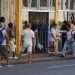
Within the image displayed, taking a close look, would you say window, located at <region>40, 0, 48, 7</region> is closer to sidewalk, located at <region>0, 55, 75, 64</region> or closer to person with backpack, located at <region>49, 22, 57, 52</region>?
person with backpack, located at <region>49, 22, 57, 52</region>

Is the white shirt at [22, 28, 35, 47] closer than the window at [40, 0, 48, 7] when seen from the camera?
Yes

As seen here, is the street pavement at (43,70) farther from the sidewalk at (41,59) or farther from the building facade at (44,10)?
the building facade at (44,10)

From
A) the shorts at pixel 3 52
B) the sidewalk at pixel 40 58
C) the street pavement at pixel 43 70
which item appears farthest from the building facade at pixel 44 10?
the street pavement at pixel 43 70

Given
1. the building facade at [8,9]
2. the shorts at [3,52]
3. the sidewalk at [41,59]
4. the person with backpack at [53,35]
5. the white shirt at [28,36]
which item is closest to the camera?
the shorts at [3,52]

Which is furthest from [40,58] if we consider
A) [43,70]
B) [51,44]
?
[43,70]

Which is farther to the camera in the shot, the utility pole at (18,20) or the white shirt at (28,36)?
the utility pole at (18,20)

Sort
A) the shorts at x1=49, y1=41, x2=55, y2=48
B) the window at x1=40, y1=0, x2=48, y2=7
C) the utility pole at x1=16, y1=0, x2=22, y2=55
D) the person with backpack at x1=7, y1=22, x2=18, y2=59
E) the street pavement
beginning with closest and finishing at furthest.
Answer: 1. the street pavement
2. the person with backpack at x1=7, y1=22, x2=18, y2=59
3. the utility pole at x1=16, y1=0, x2=22, y2=55
4. the shorts at x1=49, y1=41, x2=55, y2=48
5. the window at x1=40, y1=0, x2=48, y2=7

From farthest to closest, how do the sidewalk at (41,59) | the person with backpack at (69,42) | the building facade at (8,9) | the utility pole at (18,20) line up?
the building facade at (8,9) < the utility pole at (18,20) < the person with backpack at (69,42) < the sidewalk at (41,59)

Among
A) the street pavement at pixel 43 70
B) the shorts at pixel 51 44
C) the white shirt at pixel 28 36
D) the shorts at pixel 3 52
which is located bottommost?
the street pavement at pixel 43 70

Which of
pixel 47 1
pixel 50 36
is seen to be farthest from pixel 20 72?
pixel 47 1

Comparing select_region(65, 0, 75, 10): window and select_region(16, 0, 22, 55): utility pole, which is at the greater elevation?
select_region(65, 0, 75, 10): window

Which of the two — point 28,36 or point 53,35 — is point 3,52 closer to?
point 28,36

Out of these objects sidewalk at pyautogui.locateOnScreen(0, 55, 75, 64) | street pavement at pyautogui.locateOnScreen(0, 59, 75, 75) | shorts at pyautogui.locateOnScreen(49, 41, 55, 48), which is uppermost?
shorts at pyautogui.locateOnScreen(49, 41, 55, 48)

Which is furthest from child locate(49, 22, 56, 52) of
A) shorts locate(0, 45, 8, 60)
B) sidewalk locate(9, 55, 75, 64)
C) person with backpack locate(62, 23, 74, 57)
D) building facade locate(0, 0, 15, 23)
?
shorts locate(0, 45, 8, 60)
